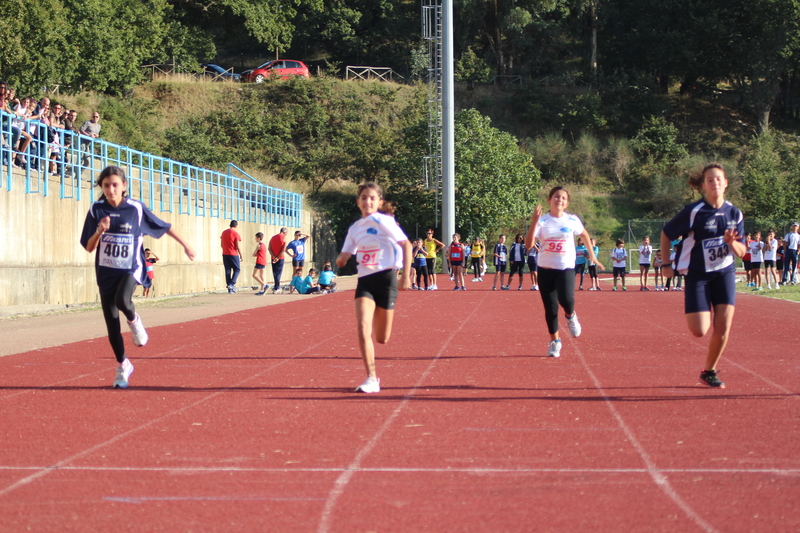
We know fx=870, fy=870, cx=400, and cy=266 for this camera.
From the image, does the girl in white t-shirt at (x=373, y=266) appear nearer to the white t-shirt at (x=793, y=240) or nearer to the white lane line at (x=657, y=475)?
the white lane line at (x=657, y=475)

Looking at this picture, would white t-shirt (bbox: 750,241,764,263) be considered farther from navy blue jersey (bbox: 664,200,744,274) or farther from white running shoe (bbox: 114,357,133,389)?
white running shoe (bbox: 114,357,133,389)

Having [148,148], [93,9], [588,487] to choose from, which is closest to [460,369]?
[588,487]

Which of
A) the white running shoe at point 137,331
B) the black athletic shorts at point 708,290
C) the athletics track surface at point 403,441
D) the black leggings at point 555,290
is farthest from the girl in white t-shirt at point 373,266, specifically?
the black leggings at point 555,290

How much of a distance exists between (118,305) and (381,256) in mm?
→ 2269

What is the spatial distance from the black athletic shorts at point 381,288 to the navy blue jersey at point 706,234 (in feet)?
7.55

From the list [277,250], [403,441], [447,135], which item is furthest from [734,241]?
[447,135]

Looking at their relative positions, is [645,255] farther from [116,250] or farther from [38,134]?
[116,250]

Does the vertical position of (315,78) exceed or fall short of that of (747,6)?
it falls short

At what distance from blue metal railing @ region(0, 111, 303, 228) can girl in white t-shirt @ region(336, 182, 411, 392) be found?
1054 centimetres

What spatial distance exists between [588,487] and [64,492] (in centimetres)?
264

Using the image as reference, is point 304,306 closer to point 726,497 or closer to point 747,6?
point 726,497

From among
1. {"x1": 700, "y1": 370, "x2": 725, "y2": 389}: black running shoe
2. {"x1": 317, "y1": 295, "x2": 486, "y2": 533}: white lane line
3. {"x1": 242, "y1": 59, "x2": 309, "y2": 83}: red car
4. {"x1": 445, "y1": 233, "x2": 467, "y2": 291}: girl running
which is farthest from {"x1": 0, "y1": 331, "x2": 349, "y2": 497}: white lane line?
{"x1": 242, "y1": 59, "x2": 309, "y2": 83}: red car

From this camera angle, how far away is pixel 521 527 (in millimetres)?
3797

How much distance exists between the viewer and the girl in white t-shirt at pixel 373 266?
282 inches
